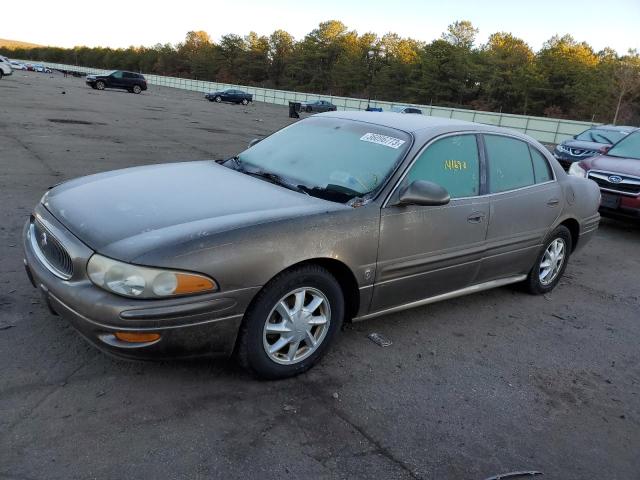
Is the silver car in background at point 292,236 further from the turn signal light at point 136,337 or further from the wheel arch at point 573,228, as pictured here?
the wheel arch at point 573,228

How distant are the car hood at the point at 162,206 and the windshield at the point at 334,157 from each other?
200 millimetres

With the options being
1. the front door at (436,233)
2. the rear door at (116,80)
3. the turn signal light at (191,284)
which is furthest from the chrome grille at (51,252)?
the rear door at (116,80)

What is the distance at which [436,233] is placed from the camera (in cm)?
363

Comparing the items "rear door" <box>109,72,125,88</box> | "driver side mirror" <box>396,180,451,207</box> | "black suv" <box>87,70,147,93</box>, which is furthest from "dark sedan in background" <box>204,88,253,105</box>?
"driver side mirror" <box>396,180,451,207</box>

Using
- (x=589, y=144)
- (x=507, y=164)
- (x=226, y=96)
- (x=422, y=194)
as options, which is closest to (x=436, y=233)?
(x=422, y=194)

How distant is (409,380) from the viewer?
3264mm

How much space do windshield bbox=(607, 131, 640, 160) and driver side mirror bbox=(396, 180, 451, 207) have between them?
21.2 ft

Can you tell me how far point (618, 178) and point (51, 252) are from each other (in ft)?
25.1

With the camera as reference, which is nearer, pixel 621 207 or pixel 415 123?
pixel 415 123

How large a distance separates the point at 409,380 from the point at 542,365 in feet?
3.50

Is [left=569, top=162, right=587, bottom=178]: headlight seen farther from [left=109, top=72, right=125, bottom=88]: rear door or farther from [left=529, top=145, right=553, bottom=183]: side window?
[left=109, top=72, right=125, bottom=88]: rear door

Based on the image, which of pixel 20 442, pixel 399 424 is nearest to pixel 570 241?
pixel 399 424

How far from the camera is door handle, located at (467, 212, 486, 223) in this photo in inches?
152

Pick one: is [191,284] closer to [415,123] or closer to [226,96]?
[415,123]
